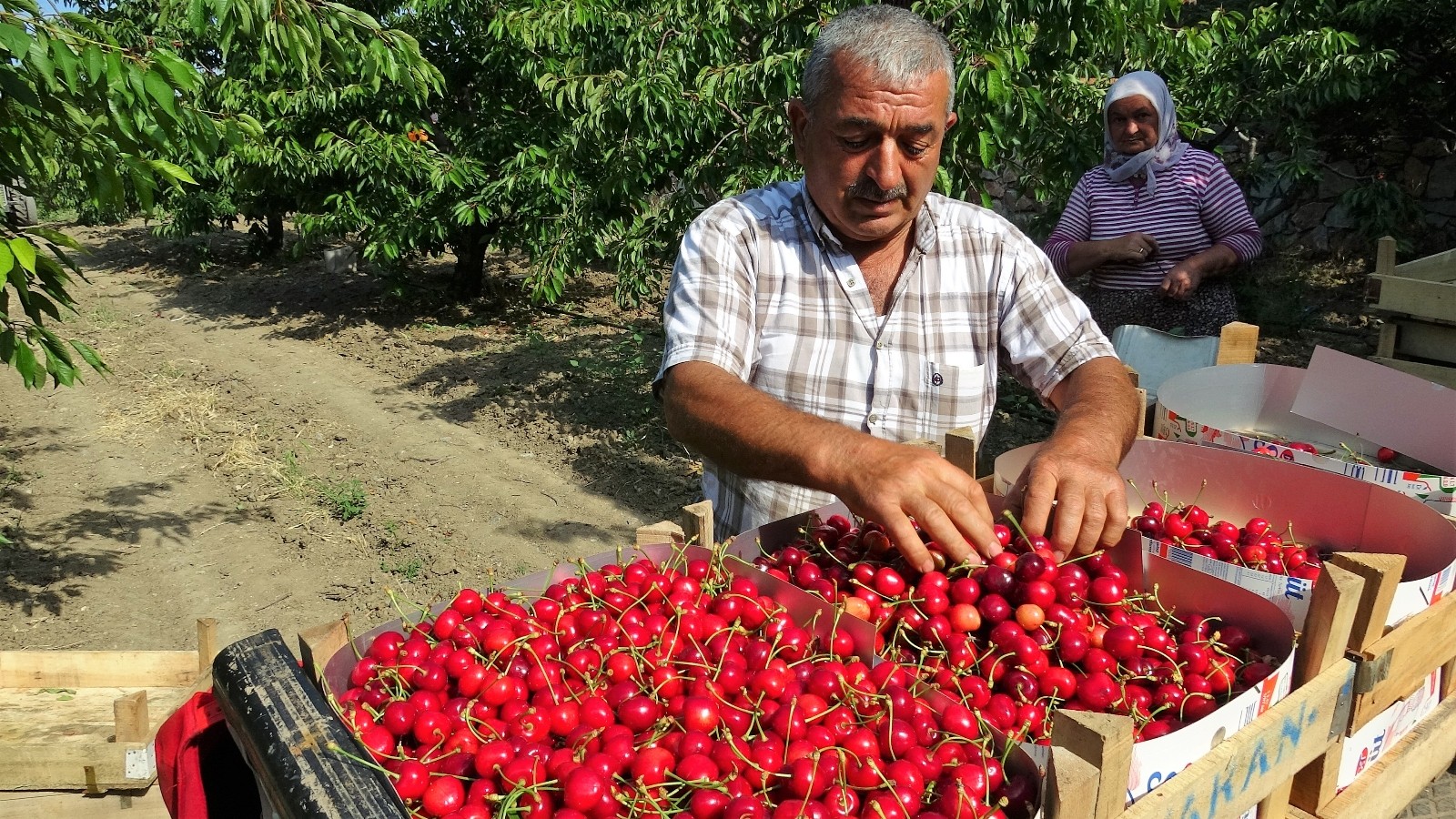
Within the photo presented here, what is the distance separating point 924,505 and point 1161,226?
308 cm

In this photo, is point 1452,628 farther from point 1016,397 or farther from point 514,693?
point 1016,397

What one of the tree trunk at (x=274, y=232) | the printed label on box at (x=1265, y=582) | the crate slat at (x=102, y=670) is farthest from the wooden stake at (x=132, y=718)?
the tree trunk at (x=274, y=232)

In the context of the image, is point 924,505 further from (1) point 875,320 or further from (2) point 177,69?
(2) point 177,69

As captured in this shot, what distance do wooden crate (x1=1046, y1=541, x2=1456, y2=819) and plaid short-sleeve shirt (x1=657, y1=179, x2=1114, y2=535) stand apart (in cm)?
94

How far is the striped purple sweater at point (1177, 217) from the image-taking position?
4.12 m

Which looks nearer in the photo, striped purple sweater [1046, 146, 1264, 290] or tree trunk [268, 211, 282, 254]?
striped purple sweater [1046, 146, 1264, 290]

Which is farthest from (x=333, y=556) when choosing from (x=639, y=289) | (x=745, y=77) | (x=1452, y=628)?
(x=1452, y=628)

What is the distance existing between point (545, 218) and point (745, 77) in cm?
377

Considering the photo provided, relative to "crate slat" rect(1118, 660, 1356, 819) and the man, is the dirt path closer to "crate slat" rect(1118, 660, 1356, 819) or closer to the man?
the man

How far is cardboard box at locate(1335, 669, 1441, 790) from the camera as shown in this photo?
5.22 ft

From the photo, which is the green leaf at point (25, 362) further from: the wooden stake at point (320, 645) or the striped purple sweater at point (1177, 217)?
the striped purple sweater at point (1177, 217)

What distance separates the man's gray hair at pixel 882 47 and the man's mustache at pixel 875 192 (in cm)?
20

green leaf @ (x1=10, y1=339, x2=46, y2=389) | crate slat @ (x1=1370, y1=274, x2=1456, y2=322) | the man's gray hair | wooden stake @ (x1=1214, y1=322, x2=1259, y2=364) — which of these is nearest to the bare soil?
green leaf @ (x1=10, y1=339, x2=46, y2=389)

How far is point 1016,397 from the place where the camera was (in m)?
7.17
